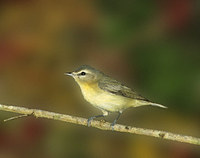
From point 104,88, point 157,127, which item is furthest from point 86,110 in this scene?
point 104,88

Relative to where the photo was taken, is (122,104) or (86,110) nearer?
(122,104)

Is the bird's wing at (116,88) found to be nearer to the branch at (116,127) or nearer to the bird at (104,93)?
the bird at (104,93)

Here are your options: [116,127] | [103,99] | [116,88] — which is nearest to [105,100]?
[103,99]

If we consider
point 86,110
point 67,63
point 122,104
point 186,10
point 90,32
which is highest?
point 186,10

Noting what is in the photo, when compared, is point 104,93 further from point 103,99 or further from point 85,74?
point 85,74

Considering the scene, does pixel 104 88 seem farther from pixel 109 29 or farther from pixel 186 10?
pixel 186 10

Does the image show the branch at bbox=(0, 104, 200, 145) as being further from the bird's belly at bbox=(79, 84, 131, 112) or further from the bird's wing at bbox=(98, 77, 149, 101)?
the bird's wing at bbox=(98, 77, 149, 101)

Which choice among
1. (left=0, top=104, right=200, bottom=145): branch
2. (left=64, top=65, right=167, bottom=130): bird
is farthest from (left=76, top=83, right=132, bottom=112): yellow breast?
(left=0, top=104, right=200, bottom=145): branch

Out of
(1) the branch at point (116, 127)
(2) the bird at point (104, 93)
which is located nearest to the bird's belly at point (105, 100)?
(2) the bird at point (104, 93)
